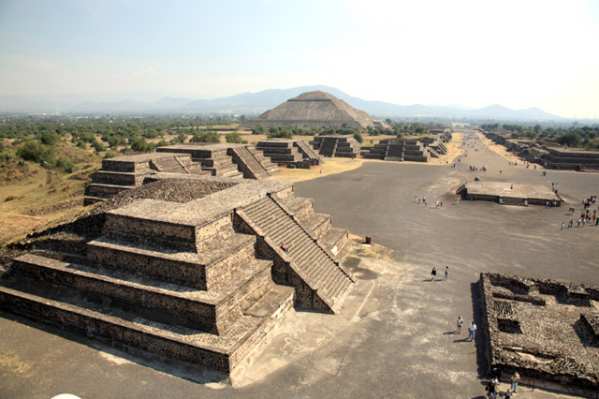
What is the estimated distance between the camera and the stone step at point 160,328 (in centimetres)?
1056

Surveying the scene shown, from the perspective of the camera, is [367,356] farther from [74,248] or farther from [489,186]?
[489,186]

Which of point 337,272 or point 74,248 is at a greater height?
point 74,248

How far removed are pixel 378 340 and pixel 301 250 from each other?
515cm

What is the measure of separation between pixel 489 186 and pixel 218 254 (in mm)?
32844

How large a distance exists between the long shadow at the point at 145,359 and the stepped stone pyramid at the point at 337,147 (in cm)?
5435

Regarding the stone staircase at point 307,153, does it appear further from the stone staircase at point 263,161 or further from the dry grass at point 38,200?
the dry grass at point 38,200

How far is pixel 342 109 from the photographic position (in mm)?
158250

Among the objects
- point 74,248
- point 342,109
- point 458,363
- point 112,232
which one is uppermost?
point 342,109

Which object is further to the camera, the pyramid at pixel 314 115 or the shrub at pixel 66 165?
the pyramid at pixel 314 115

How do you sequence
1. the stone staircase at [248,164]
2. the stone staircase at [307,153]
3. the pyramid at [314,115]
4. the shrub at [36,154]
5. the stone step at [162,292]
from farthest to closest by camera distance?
1. the pyramid at [314,115]
2. the stone staircase at [307,153]
3. the shrub at [36,154]
4. the stone staircase at [248,164]
5. the stone step at [162,292]

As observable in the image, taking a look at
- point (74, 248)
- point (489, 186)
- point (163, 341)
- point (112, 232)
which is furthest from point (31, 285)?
point (489, 186)

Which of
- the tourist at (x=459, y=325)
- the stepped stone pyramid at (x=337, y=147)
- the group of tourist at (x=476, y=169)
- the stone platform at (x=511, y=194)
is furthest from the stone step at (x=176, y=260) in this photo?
the stepped stone pyramid at (x=337, y=147)

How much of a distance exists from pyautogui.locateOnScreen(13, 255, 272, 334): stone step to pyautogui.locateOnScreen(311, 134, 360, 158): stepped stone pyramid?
51.7 metres

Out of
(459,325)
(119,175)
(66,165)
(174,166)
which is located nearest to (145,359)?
(459,325)
